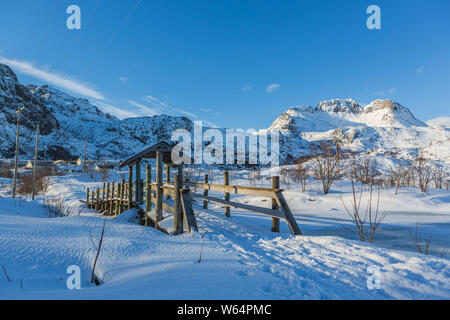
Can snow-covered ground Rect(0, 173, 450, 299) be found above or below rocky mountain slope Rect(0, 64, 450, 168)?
below

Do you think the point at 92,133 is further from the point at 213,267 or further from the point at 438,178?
the point at 213,267

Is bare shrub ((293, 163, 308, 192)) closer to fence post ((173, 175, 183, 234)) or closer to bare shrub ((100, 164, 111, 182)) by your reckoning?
fence post ((173, 175, 183, 234))

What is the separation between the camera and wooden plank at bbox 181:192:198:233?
4.70m

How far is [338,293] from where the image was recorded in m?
2.16

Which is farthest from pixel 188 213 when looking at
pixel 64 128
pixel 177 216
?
pixel 64 128

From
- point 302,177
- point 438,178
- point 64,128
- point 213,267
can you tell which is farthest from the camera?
point 64,128

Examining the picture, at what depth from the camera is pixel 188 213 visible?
482 cm

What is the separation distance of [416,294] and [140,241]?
3.66 metres

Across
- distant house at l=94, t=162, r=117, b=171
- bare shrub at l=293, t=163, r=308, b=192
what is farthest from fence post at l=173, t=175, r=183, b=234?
distant house at l=94, t=162, r=117, b=171

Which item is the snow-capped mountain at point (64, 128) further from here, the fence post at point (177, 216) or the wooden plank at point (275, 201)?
the wooden plank at point (275, 201)

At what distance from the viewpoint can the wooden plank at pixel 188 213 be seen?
4.70m

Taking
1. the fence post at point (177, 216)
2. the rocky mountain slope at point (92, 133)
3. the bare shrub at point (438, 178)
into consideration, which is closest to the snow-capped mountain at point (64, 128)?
the rocky mountain slope at point (92, 133)
